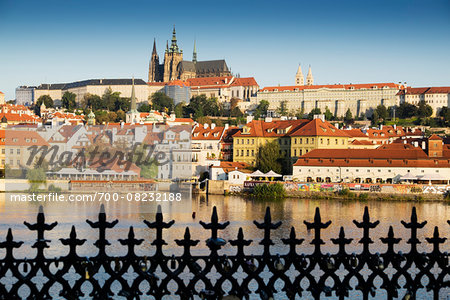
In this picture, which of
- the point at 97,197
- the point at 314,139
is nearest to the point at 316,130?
the point at 314,139

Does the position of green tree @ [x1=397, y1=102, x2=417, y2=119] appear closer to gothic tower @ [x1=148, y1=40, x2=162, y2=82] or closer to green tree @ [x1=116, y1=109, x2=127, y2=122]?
green tree @ [x1=116, y1=109, x2=127, y2=122]

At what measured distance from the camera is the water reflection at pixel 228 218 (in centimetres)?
2280

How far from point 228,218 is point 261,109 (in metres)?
91.5

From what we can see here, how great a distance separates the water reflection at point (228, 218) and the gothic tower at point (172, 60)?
123m

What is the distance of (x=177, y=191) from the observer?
1989 inches

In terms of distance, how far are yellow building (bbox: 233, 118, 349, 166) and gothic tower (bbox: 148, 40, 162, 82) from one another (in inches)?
4498

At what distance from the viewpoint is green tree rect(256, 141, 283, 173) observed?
5353 cm

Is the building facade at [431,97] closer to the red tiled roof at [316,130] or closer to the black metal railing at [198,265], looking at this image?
the red tiled roof at [316,130]

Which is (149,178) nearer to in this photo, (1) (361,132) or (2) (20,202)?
(2) (20,202)

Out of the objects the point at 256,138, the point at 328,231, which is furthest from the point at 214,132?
the point at 328,231

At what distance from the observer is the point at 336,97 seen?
130750 millimetres

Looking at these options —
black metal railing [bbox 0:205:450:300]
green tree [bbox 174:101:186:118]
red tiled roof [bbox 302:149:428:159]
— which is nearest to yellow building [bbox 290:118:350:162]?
red tiled roof [bbox 302:149:428:159]

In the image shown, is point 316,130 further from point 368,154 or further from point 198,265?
point 198,265

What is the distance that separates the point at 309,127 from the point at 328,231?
96.1ft
